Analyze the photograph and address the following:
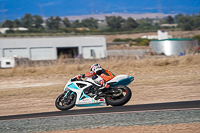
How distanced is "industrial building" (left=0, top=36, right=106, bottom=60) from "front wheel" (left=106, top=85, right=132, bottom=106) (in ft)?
150

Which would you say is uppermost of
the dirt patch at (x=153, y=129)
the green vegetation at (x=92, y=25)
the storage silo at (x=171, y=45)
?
the green vegetation at (x=92, y=25)

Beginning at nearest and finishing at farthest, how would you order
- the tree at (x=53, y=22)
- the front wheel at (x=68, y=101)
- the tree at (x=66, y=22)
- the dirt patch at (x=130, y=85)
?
the front wheel at (x=68, y=101) < the dirt patch at (x=130, y=85) < the tree at (x=53, y=22) < the tree at (x=66, y=22)

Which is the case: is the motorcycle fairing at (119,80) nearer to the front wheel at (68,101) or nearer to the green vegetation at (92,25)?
the front wheel at (68,101)

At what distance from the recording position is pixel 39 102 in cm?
1206

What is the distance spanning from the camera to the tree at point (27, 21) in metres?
104

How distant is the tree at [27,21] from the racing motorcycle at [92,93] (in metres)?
97.7

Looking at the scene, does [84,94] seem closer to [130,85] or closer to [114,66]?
[130,85]

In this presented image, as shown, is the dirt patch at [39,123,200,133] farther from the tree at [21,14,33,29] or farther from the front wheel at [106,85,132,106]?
the tree at [21,14,33,29]

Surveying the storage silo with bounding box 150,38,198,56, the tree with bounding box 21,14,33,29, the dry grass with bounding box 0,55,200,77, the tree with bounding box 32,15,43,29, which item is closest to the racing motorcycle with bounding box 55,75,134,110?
the dry grass with bounding box 0,55,200,77

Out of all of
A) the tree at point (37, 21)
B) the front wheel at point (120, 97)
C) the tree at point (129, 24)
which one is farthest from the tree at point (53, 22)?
the front wheel at point (120, 97)

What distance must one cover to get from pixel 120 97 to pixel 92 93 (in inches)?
38.9

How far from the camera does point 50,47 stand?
57406 millimetres

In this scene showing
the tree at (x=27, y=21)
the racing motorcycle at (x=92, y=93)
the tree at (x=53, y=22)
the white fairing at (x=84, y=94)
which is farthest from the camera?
the tree at (x=53, y=22)

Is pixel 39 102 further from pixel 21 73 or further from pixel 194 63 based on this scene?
pixel 194 63
